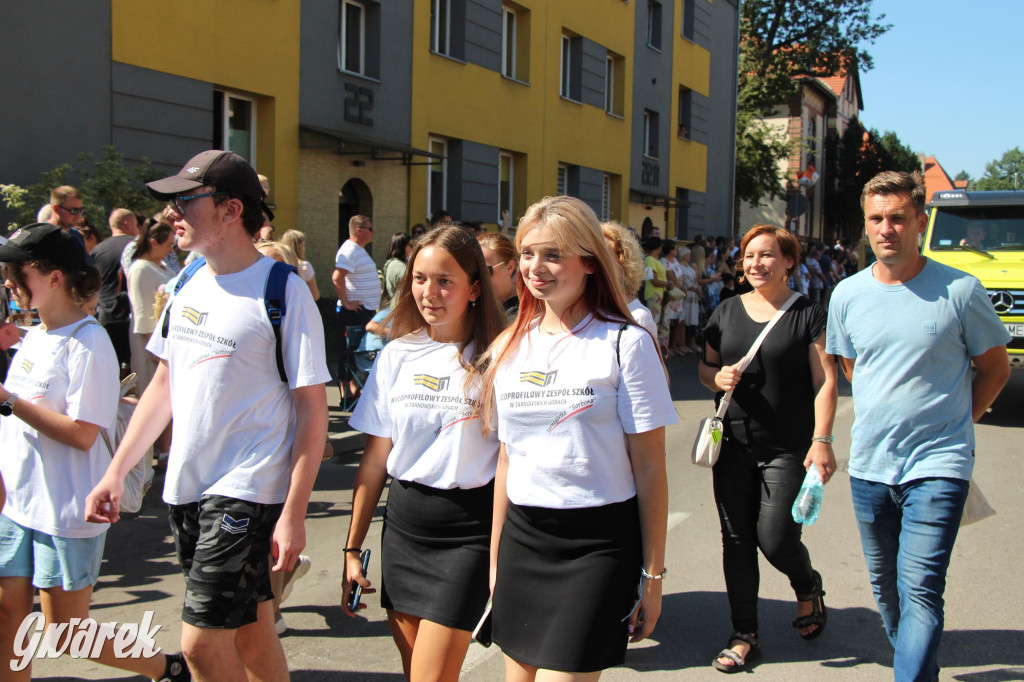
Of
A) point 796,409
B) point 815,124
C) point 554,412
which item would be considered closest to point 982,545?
point 796,409

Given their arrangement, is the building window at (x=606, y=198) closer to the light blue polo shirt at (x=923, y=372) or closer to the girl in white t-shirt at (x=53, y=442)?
the light blue polo shirt at (x=923, y=372)

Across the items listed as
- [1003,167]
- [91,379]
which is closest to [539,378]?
[91,379]

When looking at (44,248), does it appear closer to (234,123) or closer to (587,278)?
(587,278)

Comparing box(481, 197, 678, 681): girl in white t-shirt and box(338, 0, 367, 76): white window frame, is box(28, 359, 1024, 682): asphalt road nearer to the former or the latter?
box(481, 197, 678, 681): girl in white t-shirt

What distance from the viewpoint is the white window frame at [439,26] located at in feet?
55.4

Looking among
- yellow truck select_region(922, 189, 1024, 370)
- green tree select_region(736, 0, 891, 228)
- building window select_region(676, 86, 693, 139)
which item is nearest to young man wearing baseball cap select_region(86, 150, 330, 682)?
yellow truck select_region(922, 189, 1024, 370)

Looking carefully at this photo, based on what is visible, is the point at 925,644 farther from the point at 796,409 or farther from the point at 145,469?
the point at 145,469

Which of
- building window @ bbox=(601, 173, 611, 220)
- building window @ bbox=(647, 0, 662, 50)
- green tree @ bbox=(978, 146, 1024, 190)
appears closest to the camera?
building window @ bbox=(601, 173, 611, 220)

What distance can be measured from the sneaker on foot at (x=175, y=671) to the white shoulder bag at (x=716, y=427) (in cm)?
219

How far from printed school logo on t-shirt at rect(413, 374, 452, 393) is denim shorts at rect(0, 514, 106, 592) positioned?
1.29 metres

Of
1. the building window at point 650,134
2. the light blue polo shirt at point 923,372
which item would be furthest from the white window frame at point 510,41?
the light blue polo shirt at point 923,372

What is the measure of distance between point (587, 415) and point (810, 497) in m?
1.57

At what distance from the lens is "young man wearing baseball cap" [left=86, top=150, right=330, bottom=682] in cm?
270

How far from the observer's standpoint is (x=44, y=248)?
10.5 ft
